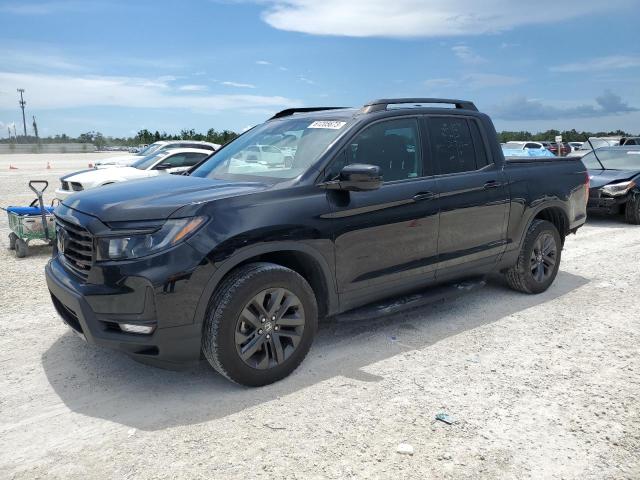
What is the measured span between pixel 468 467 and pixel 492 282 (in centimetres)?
377

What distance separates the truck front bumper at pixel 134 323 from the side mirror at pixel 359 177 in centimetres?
139

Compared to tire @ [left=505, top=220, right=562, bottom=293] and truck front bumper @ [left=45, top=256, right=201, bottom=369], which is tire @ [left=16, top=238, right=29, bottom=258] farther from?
tire @ [left=505, top=220, right=562, bottom=293]

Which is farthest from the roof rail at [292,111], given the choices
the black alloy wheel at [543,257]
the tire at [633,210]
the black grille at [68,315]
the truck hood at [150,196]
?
the tire at [633,210]

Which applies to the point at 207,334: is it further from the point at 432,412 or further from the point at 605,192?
the point at 605,192

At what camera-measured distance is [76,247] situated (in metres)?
3.51

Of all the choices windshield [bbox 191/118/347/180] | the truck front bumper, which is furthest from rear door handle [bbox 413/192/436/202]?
the truck front bumper

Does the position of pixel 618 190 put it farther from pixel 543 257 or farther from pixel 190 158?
pixel 190 158

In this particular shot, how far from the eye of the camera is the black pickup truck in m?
3.21

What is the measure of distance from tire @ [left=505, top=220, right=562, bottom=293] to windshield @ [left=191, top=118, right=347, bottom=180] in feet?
8.56

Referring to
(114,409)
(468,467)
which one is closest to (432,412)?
Result: (468,467)

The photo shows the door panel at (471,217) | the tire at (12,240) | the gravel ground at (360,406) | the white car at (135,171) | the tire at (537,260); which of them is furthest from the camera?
the white car at (135,171)

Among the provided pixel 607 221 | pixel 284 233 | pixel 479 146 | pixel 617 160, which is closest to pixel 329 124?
pixel 284 233

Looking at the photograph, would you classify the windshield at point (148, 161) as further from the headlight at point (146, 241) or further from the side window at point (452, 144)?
the headlight at point (146, 241)

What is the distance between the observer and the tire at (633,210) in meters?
10.5
